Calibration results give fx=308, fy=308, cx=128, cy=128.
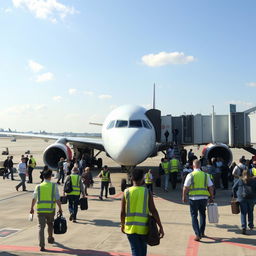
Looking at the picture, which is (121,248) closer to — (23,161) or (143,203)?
(143,203)

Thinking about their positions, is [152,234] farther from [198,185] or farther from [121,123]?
[121,123]

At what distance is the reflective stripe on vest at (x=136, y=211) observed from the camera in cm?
464

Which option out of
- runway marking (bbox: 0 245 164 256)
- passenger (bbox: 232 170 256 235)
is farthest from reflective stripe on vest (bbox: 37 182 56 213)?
passenger (bbox: 232 170 256 235)

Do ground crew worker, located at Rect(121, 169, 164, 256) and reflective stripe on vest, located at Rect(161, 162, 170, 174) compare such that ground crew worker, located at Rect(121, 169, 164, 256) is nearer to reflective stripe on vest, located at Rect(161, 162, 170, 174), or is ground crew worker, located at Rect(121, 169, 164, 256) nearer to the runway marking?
the runway marking

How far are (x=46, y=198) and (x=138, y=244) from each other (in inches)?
121

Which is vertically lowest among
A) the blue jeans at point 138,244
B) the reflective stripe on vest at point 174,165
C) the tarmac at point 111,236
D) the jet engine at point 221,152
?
the tarmac at point 111,236

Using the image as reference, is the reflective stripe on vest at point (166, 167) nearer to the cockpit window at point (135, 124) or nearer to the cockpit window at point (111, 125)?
the cockpit window at point (135, 124)

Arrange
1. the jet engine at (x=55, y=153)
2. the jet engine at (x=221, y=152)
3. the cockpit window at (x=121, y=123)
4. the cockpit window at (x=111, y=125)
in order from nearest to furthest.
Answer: the cockpit window at (x=121, y=123)
the cockpit window at (x=111, y=125)
the jet engine at (x=221, y=152)
the jet engine at (x=55, y=153)

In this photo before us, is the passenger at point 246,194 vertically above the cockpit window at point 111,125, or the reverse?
the cockpit window at point 111,125

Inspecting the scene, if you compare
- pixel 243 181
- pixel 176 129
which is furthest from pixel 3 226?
pixel 176 129

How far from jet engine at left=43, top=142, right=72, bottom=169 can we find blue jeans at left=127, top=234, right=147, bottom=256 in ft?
51.0

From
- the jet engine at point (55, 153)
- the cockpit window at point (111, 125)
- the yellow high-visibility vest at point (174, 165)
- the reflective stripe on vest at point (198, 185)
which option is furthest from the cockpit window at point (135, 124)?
the jet engine at point (55, 153)

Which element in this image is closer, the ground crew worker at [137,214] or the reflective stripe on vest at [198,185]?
the ground crew worker at [137,214]

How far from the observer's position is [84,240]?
7164 mm
